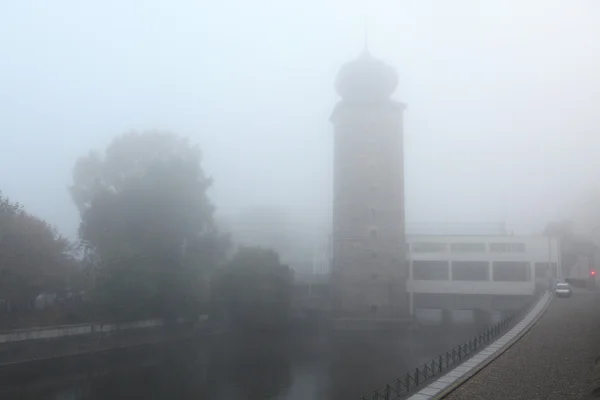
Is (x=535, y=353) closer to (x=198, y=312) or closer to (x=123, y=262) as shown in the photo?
(x=123, y=262)

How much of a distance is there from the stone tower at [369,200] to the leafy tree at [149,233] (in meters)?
12.0

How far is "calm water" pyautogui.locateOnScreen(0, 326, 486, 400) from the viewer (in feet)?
→ 93.7

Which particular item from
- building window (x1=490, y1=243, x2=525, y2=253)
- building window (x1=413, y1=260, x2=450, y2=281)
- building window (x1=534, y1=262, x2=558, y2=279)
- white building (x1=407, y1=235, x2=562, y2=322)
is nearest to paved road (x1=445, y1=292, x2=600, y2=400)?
white building (x1=407, y1=235, x2=562, y2=322)

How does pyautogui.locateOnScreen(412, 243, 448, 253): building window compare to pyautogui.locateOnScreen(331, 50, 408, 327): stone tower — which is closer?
pyautogui.locateOnScreen(331, 50, 408, 327): stone tower

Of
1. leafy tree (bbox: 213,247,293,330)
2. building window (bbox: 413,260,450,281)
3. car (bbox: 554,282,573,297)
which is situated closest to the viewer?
car (bbox: 554,282,573,297)

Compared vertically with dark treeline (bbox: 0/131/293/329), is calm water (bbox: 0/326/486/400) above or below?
below

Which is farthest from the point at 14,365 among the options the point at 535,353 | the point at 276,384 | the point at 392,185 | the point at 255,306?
the point at 392,185

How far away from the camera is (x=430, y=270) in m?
58.9

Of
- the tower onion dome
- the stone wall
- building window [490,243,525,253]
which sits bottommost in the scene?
the stone wall

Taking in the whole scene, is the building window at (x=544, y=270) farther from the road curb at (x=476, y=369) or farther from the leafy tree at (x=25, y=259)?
the leafy tree at (x=25, y=259)

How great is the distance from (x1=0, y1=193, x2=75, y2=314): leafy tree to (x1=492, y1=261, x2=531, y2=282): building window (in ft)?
118

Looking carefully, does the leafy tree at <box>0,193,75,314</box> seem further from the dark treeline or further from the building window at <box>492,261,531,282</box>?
the building window at <box>492,261,531,282</box>

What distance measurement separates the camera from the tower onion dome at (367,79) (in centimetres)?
5656

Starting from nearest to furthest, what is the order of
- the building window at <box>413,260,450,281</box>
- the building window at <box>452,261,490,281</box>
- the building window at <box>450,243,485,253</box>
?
the building window at <box>452,261,490,281</box> → the building window at <box>413,260,450,281</box> → the building window at <box>450,243,485,253</box>
